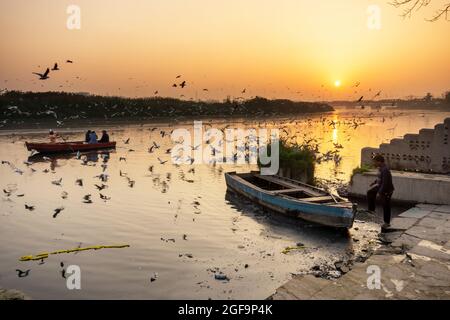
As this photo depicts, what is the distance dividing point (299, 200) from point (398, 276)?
6915mm

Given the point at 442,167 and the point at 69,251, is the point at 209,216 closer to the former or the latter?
the point at 69,251

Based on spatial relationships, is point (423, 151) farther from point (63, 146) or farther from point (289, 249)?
point (63, 146)

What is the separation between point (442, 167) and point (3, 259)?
18588 mm

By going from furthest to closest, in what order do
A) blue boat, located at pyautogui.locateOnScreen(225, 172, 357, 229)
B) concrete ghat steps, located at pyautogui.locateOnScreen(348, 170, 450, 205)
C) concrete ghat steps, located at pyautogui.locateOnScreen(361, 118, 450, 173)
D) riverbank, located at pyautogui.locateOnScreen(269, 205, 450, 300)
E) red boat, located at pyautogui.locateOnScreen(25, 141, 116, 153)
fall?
red boat, located at pyautogui.locateOnScreen(25, 141, 116, 153)
concrete ghat steps, located at pyautogui.locateOnScreen(361, 118, 450, 173)
concrete ghat steps, located at pyautogui.locateOnScreen(348, 170, 450, 205)
blue boat, located at pyautogui.locateOnScreen(225, 172, 357, 229)
riverbank, located at pyautogui.locateOnScreen(269, 205, 450, 300)

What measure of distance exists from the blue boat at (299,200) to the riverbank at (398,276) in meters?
2.03

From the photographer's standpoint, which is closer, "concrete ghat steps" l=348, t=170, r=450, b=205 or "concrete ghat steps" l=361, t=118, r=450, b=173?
"concrete ghat steps" l=348, t=170, r=450, b=205

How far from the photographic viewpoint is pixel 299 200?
53.3ft

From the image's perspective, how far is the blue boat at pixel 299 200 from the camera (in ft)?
48.8

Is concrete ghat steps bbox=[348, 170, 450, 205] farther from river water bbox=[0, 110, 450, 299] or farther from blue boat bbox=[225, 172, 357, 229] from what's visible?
blue boat bbox=[225, 172, 357, 229]

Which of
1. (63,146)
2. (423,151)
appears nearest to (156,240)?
(423,151)

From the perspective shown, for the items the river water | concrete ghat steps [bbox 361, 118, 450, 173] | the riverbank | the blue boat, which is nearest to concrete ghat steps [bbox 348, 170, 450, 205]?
the river water

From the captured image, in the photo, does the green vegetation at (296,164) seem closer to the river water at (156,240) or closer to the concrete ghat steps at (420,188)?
the river water at (156,240)

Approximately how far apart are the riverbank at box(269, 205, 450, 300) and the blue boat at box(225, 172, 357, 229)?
6.66 feet

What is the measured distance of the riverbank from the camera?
28.1 feet
